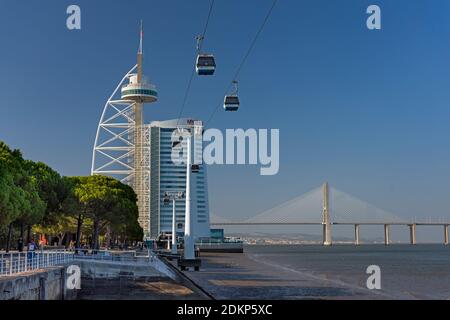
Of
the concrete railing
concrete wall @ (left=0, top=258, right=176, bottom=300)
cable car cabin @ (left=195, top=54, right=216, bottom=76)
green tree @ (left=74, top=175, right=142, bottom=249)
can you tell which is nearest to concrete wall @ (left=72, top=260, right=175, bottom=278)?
concrete wall @ (left=0, top=258, right=176, bottom=300)

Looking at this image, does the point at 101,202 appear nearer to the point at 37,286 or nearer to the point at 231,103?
the point at 231,103

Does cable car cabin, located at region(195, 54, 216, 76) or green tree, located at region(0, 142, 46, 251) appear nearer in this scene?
cable car cabin, located at region(195, 54, 216, 76)

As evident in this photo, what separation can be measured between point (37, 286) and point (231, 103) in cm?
1381

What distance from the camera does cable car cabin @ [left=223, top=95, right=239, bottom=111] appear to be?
37844 millimetres

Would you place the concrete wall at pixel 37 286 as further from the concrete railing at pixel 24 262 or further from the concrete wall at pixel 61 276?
the concrete railing at pixel 24 262

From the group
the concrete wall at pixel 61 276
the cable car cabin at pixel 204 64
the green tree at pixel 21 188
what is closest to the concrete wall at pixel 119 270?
the concrete wall at pixel 61 276

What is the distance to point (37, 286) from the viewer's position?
101 ft

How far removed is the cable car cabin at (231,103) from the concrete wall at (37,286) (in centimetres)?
1194

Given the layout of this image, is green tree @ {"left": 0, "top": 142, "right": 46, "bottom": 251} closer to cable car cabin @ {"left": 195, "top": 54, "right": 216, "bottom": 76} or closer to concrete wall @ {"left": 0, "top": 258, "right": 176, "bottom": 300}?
concrete wall @ {"left": 0, "top": 258, "right": 176, "bottom": 300}

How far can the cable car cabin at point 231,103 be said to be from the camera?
37.8 metres

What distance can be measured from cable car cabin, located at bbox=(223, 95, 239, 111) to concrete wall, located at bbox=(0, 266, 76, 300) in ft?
39.2
